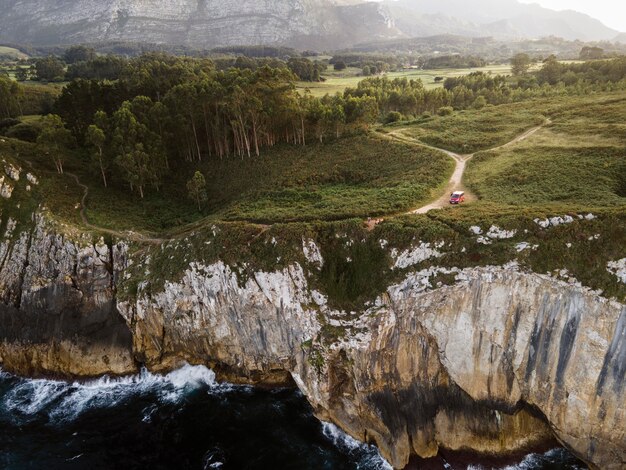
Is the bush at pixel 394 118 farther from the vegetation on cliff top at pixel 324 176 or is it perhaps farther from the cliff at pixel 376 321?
the cliff at pixel 376 321

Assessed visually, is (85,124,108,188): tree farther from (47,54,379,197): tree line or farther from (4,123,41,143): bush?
(4,123,41,143): bush

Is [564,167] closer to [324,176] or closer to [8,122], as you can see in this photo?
[324,176]

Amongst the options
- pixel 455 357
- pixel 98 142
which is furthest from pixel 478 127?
pixel 98 142

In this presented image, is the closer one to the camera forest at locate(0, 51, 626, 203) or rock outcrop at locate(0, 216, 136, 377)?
rock outcrop at locate(0, 216, 136, 377)

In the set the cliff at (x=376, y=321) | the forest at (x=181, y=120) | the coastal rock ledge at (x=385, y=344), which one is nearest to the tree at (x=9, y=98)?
the forest at (x=181, y=120)

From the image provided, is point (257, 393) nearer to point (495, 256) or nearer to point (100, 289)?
point (100, 289)

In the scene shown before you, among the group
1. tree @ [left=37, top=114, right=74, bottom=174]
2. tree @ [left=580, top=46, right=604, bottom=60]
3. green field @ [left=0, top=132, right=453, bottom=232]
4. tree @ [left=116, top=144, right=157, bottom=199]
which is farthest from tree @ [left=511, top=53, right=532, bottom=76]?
tree @ [left=37, top=114, right=74, bottom=174]

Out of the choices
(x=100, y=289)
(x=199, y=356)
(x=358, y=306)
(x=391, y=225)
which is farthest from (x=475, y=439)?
(x=100, y=289)
